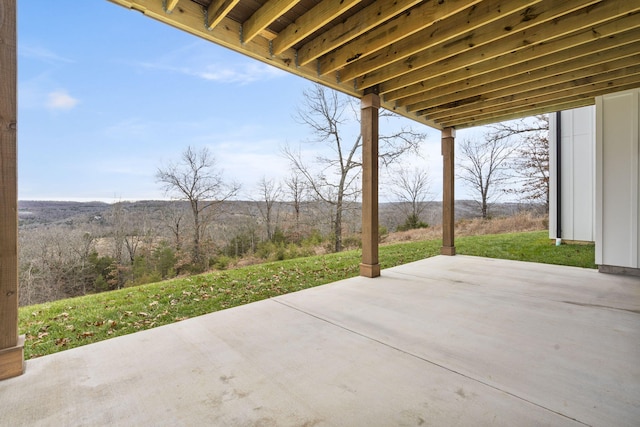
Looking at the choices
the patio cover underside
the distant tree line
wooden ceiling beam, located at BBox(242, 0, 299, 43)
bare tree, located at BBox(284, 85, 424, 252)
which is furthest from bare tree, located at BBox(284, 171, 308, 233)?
wooden ceiling beam, located at BBox(242, 0, 299, 43)

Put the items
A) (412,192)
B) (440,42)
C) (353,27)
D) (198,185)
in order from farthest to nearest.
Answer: (412,192), (198,185), (440,42), (353,27)

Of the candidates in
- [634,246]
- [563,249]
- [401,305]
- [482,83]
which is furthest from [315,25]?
[563,249]

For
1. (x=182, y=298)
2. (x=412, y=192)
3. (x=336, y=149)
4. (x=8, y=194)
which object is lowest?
(x=182, y=298)

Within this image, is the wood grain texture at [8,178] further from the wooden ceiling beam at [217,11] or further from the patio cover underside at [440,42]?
the wooden ceiling beam at [217,11]

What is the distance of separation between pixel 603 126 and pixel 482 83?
191cm

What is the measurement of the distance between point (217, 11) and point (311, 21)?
0.78m

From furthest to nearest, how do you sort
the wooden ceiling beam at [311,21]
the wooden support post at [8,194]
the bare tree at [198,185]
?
the bare tree at [198,185], the wooden ceiling beam at [311,21], the wooden support post at [8,194]

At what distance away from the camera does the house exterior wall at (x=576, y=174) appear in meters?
5.66

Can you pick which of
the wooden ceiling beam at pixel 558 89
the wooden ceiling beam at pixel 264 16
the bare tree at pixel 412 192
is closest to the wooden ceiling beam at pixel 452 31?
the wooden ceiling beam at pixel 264 16

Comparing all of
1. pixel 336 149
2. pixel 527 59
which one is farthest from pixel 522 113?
pixel 336 149

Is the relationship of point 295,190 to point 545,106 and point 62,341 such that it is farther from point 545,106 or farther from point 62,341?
point 62,341

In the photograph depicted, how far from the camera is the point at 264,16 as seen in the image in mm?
2352

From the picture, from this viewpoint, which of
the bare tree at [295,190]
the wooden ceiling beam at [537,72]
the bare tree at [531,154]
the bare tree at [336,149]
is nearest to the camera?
the wooden ceiling beam at [537,72]

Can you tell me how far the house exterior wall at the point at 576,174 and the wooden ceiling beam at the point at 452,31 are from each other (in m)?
4.81
